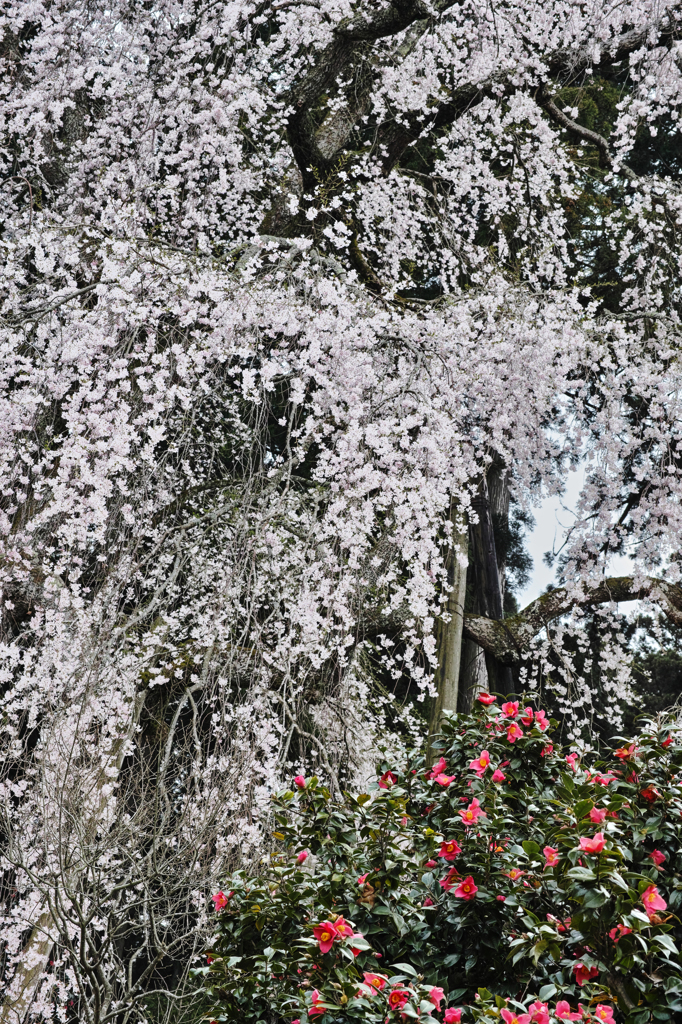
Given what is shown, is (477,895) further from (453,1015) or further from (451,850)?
(453,1015)

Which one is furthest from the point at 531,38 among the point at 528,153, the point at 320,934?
the point at 320,934

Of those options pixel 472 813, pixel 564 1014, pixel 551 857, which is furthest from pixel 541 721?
pixel 564 1014

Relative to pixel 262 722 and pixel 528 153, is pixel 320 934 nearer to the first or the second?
pixel 262 722

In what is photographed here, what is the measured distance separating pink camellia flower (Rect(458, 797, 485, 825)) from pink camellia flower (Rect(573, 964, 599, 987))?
1.50 feet

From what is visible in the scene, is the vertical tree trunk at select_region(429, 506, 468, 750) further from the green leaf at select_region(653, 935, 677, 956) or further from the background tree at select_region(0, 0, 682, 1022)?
the green leaf at select_region(653, 935, 677, 956)

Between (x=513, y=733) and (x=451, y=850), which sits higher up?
(x=513, y=733)

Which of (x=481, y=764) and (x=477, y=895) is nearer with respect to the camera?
(x=477, y=895)

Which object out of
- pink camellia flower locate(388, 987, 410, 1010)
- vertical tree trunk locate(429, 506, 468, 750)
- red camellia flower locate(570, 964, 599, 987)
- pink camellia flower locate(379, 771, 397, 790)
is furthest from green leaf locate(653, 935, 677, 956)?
vertical tree trunk locate(429, 506, 468, 750)

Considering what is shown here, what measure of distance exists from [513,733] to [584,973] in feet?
2.70

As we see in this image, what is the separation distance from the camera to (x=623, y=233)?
800 cm

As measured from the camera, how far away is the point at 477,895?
7.29 ft

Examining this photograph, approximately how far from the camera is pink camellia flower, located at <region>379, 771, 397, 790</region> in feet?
9.28

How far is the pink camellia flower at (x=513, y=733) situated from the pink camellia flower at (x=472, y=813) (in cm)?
36

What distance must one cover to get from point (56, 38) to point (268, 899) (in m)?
Result: 5.09
